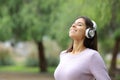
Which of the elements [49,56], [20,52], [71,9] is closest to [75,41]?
[71,9]

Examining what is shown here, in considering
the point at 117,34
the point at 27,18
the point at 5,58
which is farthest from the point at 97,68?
the point at 5,58

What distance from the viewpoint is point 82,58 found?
4.00 meters

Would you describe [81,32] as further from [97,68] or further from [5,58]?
[5,58]

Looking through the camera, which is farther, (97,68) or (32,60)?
(32,60)

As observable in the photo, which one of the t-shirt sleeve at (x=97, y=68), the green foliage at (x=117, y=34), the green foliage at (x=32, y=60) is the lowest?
the green foliage at (x=32, y=60)

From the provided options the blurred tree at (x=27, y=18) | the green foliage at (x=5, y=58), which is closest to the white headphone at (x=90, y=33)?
the blurred tree at (x=27, y=18)

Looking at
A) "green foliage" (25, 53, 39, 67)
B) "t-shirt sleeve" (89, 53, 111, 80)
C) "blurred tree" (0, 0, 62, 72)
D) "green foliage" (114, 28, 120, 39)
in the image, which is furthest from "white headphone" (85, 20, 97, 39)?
"green foliage" (25, 53, 39, 67)

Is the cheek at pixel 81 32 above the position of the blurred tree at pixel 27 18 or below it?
above

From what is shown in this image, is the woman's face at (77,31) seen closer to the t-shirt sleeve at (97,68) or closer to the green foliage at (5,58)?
the t-shirt sleeve at (97,68)

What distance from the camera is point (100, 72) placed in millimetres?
3934

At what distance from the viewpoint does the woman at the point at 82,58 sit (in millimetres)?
3932

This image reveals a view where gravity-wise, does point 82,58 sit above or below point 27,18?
above

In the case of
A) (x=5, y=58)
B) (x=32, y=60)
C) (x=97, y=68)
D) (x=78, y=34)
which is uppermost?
(x=78, y=34)

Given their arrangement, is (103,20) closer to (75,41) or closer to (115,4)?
(115,4)
